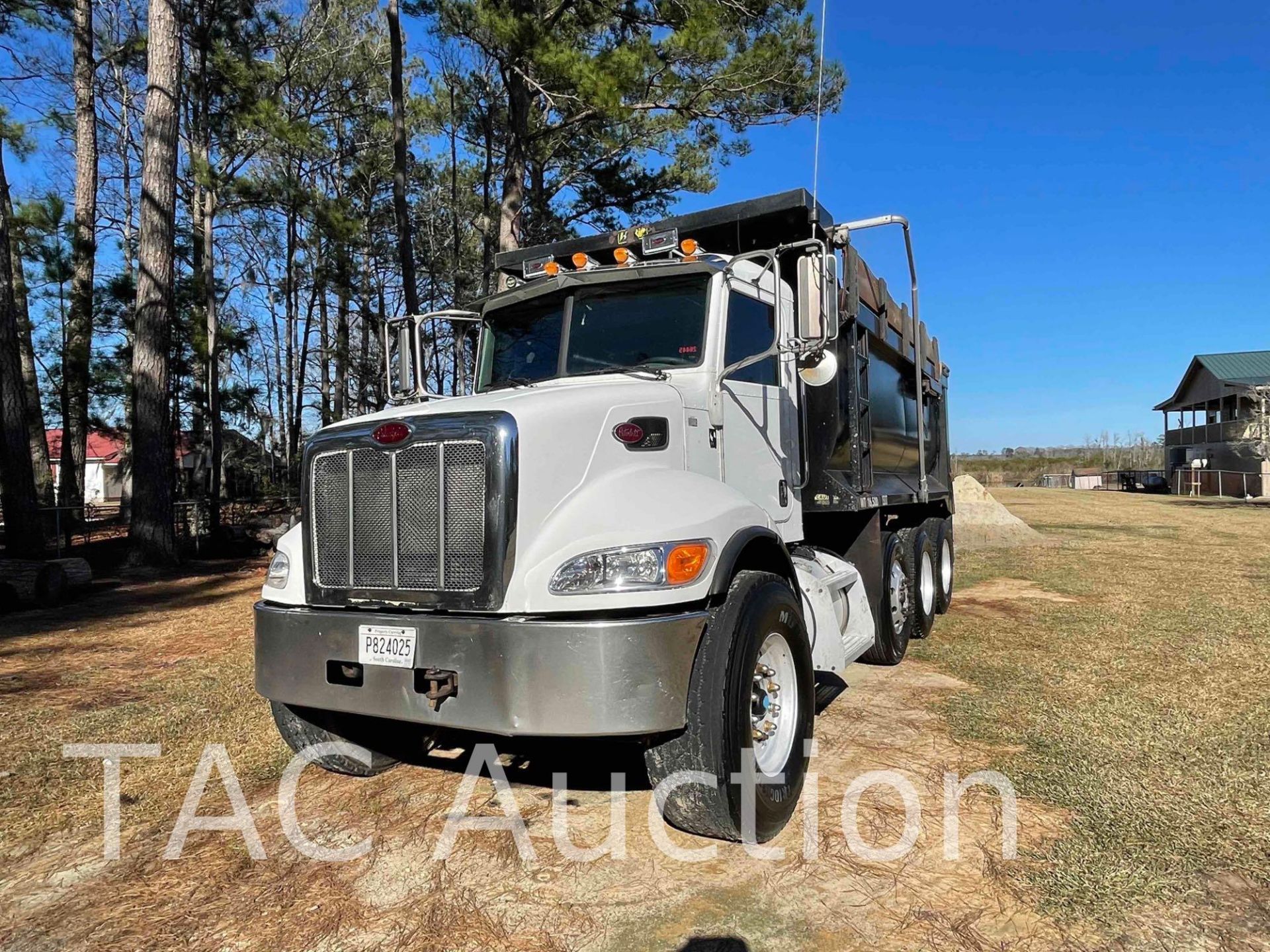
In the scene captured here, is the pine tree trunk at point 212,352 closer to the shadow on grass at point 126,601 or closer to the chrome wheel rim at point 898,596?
the shadow on grass at point 126,601

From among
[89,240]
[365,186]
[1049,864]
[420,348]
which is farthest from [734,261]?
[365,186]

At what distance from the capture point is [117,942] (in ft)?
8.55

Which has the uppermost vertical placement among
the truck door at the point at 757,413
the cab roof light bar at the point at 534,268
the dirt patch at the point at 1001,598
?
the cab roof light bar at the point at 534,268

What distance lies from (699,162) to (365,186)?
12520 mm

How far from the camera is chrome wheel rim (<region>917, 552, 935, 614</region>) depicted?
709 cm

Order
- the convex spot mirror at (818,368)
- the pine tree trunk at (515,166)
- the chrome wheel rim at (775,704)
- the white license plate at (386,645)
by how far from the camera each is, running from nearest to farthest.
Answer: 1. the white license plate at (386,645)
2. the chrome wheel rim at (775,704)
3. the convex spot mirror at (818,368)
4. the pine tree trunk at (515,166)

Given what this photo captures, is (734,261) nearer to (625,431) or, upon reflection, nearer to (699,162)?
(625,431)

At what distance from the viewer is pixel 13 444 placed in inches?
458

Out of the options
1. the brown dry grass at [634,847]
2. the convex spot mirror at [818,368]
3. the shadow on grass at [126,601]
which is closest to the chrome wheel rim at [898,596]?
the brown dry grass at [634,847]

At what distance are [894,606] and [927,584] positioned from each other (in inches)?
47.7

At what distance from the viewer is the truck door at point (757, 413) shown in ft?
Answer: 13.5

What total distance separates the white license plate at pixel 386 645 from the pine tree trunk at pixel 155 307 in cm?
1054

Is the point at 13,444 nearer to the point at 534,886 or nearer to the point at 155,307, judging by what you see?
the point at 155,307

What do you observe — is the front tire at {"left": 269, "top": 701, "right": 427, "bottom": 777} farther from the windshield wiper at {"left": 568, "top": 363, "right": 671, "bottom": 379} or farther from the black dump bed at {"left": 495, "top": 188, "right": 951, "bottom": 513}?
the black dump bed at {"left": 495, "top": 188, "right": 951, "bottom": 513}
